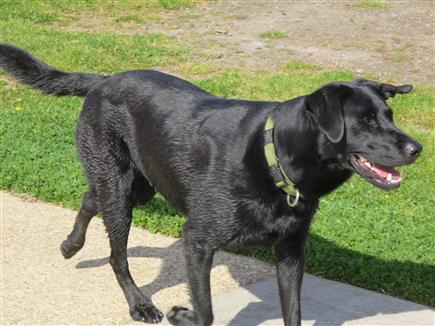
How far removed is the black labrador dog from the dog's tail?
0.04 metres

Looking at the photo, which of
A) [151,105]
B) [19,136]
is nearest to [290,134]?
[151,105]

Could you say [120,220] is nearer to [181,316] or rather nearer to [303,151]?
[181,316]

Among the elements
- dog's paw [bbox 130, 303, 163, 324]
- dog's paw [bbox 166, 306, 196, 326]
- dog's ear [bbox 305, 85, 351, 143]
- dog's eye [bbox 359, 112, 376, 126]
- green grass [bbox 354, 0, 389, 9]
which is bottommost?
green grass [bbox 354, 0, 389, 9]

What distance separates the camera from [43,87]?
5848mm

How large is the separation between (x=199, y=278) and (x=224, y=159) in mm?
648

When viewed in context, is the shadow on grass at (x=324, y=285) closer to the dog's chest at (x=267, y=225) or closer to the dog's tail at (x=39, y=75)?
the dog's chest at (x=267, y=225)

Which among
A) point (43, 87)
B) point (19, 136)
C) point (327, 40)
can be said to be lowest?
point (327, 40)

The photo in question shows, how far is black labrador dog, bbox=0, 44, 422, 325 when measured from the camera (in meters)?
4.21

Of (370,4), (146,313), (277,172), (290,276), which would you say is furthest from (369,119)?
(370,4)

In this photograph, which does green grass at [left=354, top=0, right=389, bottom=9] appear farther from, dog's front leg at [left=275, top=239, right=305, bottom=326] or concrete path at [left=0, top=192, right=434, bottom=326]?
dog's front leg at [left=275, top=239, right=305, bottom=326]

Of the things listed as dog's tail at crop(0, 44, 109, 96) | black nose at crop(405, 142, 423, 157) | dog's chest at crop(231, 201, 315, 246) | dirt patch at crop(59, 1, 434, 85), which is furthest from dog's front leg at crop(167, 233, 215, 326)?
dirt patch at crop(59, 1, 434, 85)

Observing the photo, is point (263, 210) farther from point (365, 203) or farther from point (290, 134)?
point (365, 203)

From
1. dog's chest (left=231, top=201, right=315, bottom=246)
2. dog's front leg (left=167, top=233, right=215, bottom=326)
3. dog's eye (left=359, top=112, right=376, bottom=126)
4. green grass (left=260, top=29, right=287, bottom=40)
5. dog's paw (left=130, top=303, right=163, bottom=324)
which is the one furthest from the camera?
green grass (left=260, top=29, right=287, bottom=40)

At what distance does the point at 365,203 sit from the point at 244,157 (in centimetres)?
269
